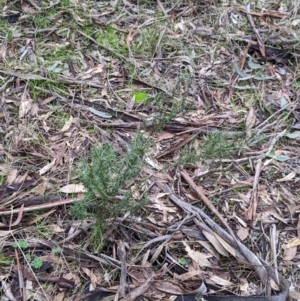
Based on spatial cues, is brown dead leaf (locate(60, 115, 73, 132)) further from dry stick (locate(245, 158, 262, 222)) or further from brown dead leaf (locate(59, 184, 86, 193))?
dry stick (locate(245, 158, 262, 222))

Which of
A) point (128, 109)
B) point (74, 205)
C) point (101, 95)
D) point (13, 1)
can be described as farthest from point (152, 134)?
point (13, 1)

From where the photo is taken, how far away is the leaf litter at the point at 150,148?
4.81 feet

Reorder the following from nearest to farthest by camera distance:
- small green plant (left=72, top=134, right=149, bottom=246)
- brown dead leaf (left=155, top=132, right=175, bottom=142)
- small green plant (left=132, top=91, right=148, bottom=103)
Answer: small green plant (left=72, top=134, right=149, bottom=246) < brown dead leaf (left=155, top=132, right=175, bottom=142) < small green plant (left=132, top=91, right=148, bottom=103)

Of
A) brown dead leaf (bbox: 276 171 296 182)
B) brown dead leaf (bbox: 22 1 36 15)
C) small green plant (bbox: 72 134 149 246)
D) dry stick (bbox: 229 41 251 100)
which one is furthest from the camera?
brown dead leaf (bbox: 22 1 36 15)

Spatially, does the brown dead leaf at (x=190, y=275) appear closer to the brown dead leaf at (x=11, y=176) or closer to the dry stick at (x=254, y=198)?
the dry stick at (x=254, y=198)

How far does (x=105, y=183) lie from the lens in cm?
141

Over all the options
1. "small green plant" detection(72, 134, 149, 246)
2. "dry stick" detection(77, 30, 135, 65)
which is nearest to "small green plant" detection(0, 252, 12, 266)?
"small green plant" detection(72, 134, 149, 246)

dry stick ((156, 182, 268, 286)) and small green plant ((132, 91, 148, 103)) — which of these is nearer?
dry stick ((156, 182, 268, 286))

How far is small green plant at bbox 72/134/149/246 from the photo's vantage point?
138 centimetres

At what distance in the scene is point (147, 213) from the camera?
163cm

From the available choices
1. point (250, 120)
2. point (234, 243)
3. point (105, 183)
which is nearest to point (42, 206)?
point (105, 183)

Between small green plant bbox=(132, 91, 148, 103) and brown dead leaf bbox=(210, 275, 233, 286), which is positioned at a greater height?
small green plant bbox=(132, 91, 148, 103)

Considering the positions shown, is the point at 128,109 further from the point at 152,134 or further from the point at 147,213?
the point at 147,213

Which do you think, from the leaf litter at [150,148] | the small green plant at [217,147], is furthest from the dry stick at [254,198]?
the small green plant at [217,147]
